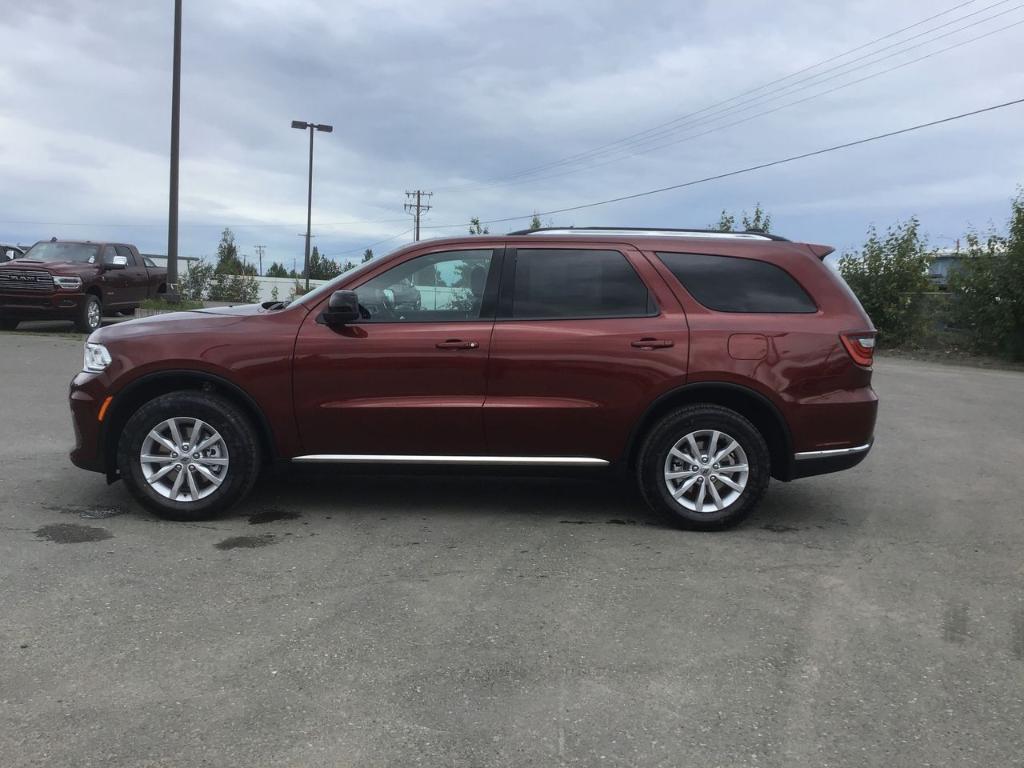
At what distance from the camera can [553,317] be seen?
5348 millimetres

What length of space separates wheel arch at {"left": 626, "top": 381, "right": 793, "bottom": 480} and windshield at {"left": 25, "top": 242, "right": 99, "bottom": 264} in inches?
596

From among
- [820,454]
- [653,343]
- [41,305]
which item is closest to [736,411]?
[820,454]

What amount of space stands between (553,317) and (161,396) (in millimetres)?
2387

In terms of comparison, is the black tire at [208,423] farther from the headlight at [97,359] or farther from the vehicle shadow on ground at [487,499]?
the headlight at [97,359]

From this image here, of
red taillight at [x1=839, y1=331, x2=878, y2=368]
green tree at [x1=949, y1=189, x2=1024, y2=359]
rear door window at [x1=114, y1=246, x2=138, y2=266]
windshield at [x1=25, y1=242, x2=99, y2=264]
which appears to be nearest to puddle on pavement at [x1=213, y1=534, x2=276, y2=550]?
red taillight at [x1=839, y1=331, x2=878, y2=368]

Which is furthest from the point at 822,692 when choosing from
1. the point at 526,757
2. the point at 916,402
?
the point at 916,402

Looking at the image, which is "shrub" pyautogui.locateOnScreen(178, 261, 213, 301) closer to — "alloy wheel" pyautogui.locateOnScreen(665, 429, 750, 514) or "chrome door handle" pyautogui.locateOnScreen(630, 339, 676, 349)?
"chrome door handle" pyautogui.locateOnScreen(630, 339, 676, 349)

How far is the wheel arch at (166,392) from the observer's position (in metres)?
5.24

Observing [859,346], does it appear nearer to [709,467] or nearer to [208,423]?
[709,467]

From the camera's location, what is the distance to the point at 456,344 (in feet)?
17.2

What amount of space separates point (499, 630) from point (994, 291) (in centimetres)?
2171

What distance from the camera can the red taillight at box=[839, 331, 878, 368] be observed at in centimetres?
527

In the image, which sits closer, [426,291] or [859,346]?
[859,346]

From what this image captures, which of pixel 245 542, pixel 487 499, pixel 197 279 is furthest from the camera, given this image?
pixel 197 279
